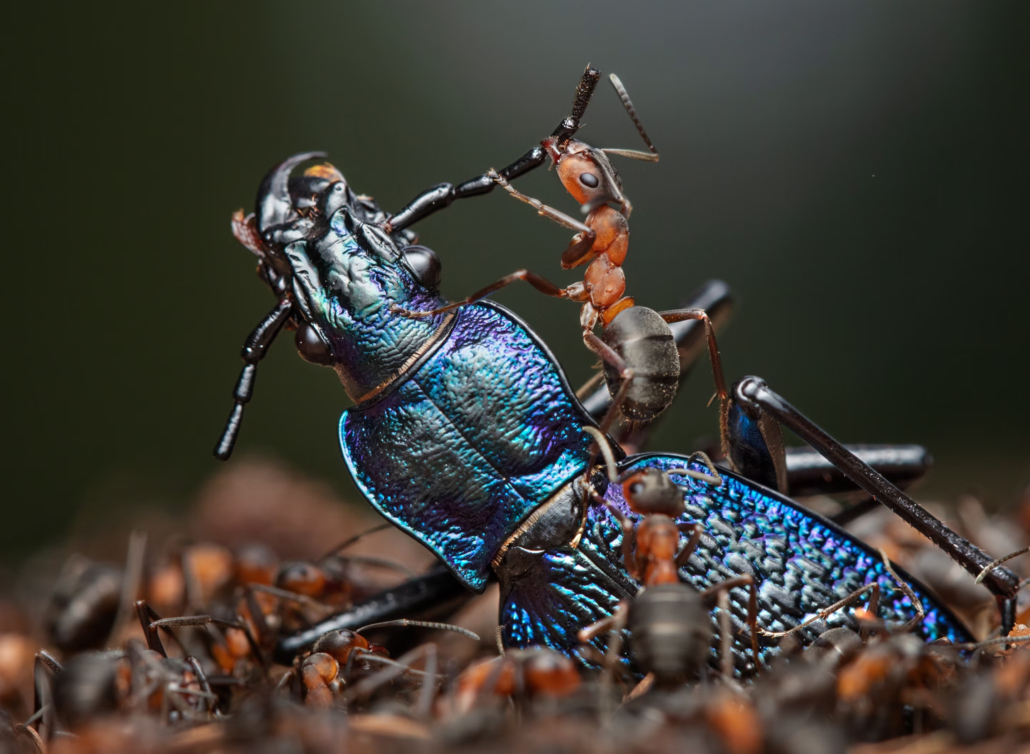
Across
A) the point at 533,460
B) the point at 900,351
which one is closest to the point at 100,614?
the point at 533,460

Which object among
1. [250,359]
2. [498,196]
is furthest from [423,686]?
[498,196]

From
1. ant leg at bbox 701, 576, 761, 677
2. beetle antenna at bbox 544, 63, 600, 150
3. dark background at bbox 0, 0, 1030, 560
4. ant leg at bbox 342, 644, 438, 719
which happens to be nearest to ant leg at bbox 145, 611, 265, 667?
ant leg at bbox 342, 644, 438, 719

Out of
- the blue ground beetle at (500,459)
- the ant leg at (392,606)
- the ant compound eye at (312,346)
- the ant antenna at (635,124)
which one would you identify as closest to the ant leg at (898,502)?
the blue ground beetle at (500,459)

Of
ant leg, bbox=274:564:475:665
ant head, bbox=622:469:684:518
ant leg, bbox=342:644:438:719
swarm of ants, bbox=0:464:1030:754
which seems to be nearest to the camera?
swarm of ants, bbox=0:464:1030:754

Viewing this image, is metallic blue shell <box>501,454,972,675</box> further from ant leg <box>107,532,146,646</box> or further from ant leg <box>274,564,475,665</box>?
ant leg <box>107,532,146,646</box>

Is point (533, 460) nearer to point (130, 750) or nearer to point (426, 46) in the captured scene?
point (130, 750)
